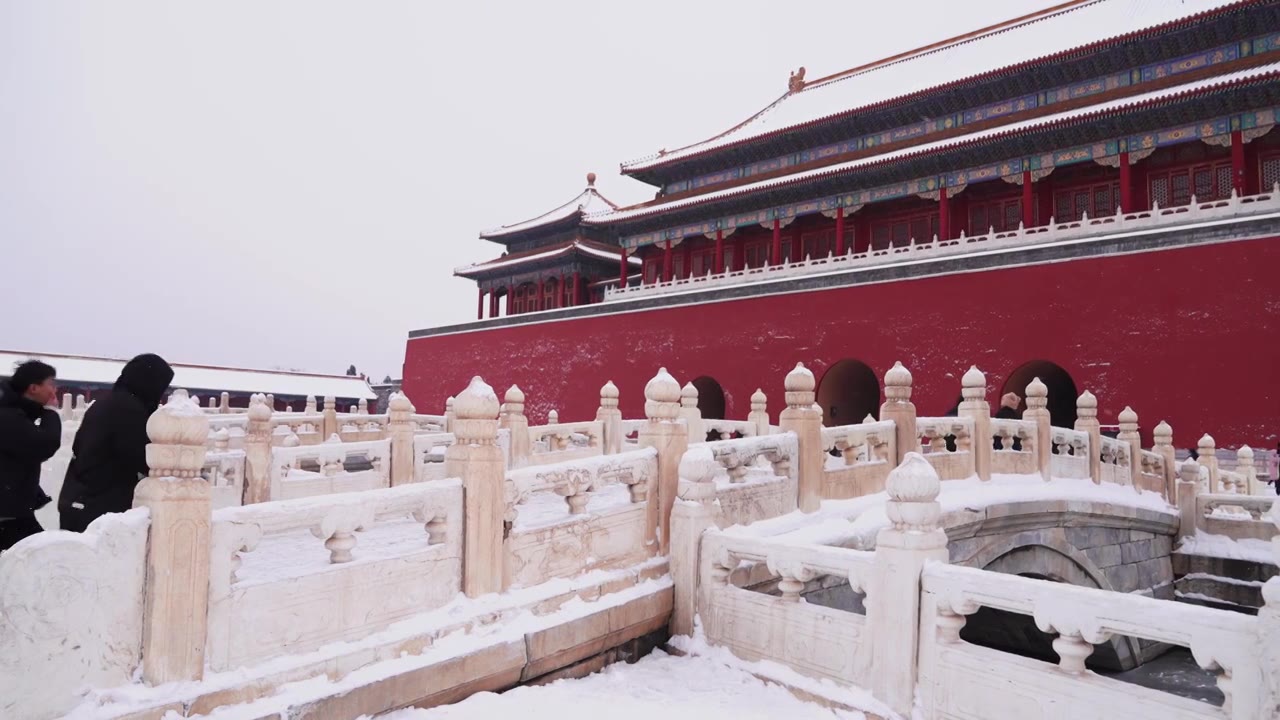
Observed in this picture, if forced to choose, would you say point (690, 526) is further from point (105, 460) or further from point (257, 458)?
point (257, 458)

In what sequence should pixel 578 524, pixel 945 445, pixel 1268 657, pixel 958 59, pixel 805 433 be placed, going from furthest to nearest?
1. pixel 958 59
2. pixel 945 445
3. pixel 805 433
4. pixel 578 524
5. pixel 1268 657

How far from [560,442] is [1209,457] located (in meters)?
9.34

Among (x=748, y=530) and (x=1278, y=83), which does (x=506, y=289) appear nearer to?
(x=1278, y=83)

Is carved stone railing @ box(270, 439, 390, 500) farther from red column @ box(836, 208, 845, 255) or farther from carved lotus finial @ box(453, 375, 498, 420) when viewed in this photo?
red column @ box(836, 208, 845, 255)

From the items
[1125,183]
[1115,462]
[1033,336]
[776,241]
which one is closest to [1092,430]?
[1115,462]

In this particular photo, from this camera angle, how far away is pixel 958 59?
18.3m

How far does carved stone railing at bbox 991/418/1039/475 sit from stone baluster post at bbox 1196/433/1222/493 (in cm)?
468

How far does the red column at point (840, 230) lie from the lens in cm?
1742

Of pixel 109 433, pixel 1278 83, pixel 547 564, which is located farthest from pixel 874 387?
pixel 109 433

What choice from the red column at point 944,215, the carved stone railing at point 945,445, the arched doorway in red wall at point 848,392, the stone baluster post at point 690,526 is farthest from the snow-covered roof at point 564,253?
the stone baluster post at point 690,526

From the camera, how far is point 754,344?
55.4 feet

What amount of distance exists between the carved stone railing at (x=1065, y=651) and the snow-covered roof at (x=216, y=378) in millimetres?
27703

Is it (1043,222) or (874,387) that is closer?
(1043,222)

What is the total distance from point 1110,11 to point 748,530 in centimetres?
1663
